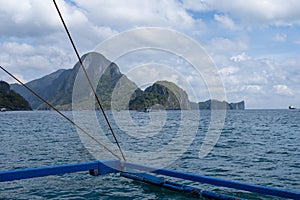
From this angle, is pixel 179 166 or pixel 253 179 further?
pixel 179 166

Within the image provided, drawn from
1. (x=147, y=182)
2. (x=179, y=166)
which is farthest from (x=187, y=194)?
(x=179, y=166)

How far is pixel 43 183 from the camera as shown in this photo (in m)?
12.1

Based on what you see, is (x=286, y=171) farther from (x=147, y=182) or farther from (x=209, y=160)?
(x=147, y=182)

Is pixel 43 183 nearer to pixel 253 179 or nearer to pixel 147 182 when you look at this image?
pixel 147 182

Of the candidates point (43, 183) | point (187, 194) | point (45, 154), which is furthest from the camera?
point (45, 154)

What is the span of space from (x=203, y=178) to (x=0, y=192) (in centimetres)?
640

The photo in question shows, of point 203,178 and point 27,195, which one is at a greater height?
point 203,178

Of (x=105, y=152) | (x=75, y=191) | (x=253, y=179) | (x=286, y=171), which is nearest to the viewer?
(x=75, y=191)

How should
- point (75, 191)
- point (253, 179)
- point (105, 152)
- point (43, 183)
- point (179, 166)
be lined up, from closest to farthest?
point (75, 191)
point (43, 183)
point (253, 179)
point (179, 166)
point (105, 152)

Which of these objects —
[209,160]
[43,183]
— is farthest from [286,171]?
[43,183]

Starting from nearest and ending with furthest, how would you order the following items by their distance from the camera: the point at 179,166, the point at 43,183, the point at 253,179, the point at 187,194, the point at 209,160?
the point at 187,194 < the point at 43,183 < the point at 253,179 < the point at 179,166 < the point at 209,160

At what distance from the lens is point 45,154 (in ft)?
69.3

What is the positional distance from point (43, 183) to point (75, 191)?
71.3 inches

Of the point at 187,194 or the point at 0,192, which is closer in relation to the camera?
the point at 187,194
